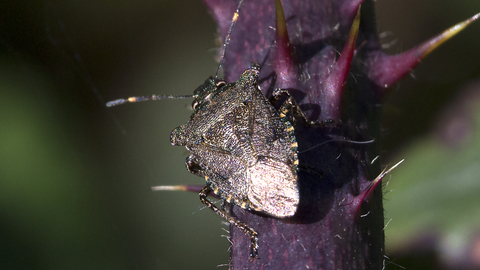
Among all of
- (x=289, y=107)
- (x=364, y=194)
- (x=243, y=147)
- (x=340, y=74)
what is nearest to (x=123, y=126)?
(x=243, y=147)

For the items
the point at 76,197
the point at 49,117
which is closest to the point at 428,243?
the point at 76,197

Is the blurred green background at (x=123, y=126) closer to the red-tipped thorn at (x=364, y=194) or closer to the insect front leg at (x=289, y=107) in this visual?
the insect front leg at (x=289, y=107)

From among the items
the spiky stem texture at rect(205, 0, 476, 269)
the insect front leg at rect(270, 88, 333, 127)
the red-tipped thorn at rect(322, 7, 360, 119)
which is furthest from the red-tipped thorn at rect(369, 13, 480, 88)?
the insect front leg at rect(270, 88, 333, 127)

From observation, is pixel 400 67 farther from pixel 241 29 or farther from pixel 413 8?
pixel 413 8

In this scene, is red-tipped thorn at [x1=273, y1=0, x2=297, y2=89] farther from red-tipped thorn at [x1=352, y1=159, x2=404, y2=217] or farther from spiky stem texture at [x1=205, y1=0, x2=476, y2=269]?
red-tipped thorn at [x1=352, y1=159, x2=404, y2=217]

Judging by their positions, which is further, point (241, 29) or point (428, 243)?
point (428, 243)

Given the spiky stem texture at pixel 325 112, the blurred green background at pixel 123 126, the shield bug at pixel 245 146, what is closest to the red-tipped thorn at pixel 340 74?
the spiky stem texture at pixel 325 112
